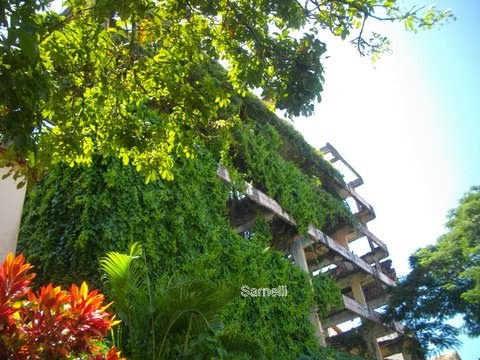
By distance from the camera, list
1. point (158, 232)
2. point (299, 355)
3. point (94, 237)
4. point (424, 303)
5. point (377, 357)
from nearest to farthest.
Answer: point (94, 237) < point (158, 232) < point (299, 355) < point (377, 357) < point (424, 303)

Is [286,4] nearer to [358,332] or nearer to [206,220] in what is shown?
[206,220]

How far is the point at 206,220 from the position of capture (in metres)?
7.79

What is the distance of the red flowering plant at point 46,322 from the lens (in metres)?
2.48

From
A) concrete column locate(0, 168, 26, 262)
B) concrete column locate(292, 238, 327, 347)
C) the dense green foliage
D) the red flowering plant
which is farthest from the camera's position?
concrete column locate(292, 238, 327, 347)

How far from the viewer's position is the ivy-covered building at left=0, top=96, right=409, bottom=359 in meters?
6.31

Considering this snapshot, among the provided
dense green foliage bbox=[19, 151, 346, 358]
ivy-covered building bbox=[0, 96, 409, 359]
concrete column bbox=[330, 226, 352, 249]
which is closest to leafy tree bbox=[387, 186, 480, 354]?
ivy-covered building bbox=[0, 96, 409, 359]

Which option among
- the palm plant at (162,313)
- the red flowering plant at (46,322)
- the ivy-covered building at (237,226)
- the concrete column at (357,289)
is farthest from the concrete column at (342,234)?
the red flowering plant at (46,322)

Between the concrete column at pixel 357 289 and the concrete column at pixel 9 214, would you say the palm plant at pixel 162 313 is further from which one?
the concrete column at pixel 357 289

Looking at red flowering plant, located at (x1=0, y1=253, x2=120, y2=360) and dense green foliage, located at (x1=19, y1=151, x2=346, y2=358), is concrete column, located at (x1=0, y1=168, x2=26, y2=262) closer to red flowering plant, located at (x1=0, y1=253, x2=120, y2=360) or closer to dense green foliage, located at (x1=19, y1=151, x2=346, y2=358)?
dense green foliage, located at (x1=19, y1=151, x2=346, y2=358)

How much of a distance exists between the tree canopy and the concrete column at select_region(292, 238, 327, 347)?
267 inches

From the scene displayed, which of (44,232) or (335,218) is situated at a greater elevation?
(335,218)

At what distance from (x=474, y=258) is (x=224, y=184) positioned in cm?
982

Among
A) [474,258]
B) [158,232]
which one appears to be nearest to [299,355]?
[158,232]

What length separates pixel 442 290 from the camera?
46.0 feet
